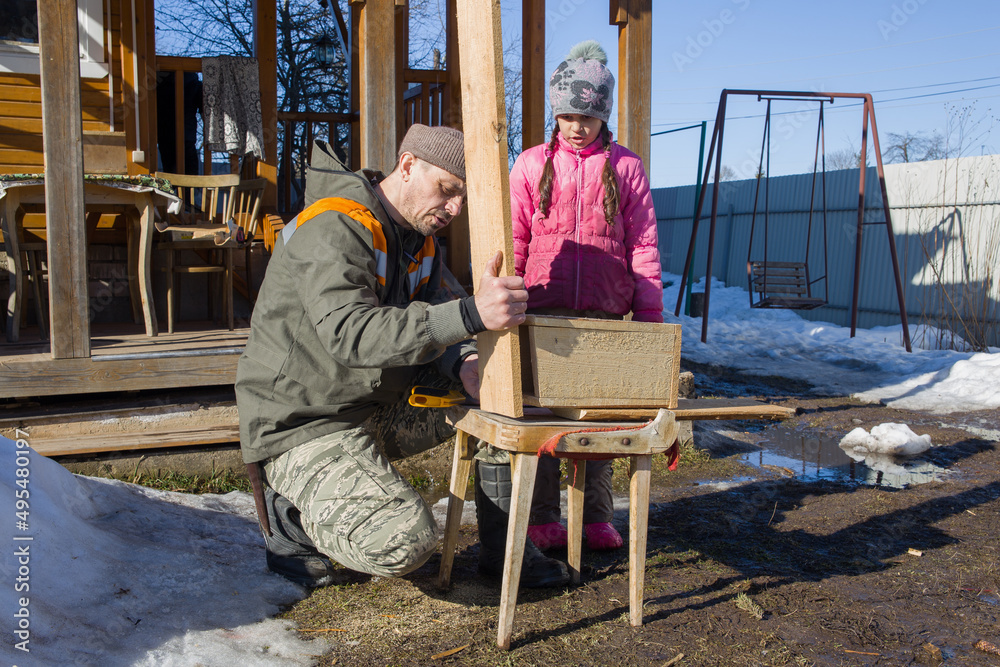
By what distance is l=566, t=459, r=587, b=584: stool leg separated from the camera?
2.56 metres

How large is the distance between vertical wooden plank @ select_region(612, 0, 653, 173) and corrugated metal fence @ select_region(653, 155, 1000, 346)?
6145 mm

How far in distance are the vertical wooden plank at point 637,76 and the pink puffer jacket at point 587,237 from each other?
1.69 meters

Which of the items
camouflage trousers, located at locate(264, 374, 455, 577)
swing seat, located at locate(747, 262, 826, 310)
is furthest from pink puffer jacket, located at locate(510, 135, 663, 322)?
swing seat, located at locate(747, 262, 826, 310)

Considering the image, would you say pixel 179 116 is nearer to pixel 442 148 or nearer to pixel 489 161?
pixel 442 148

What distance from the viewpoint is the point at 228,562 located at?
2.62 metres

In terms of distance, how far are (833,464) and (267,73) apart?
6202 mm

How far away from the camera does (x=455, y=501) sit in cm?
246

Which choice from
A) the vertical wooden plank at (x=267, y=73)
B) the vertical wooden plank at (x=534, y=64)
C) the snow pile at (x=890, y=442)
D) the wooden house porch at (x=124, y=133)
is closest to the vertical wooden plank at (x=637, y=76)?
the wooden house porch at (x=124, y=133)

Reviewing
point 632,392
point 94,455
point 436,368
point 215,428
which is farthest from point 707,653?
point 94,455

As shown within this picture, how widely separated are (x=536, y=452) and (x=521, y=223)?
4.06 ft

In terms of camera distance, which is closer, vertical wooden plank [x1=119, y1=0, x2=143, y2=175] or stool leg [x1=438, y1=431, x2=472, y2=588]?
stool leg [x1=438, y1=431, x2=472, y2=588]

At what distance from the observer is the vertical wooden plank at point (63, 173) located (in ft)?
11.0

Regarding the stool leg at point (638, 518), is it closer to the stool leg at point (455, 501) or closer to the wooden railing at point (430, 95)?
the stool leg at point (455, 501)

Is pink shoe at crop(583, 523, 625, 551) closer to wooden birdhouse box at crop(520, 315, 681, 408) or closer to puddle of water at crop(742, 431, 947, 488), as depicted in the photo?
wooden birdhouse box at crop(520, 315, 681, 408)
